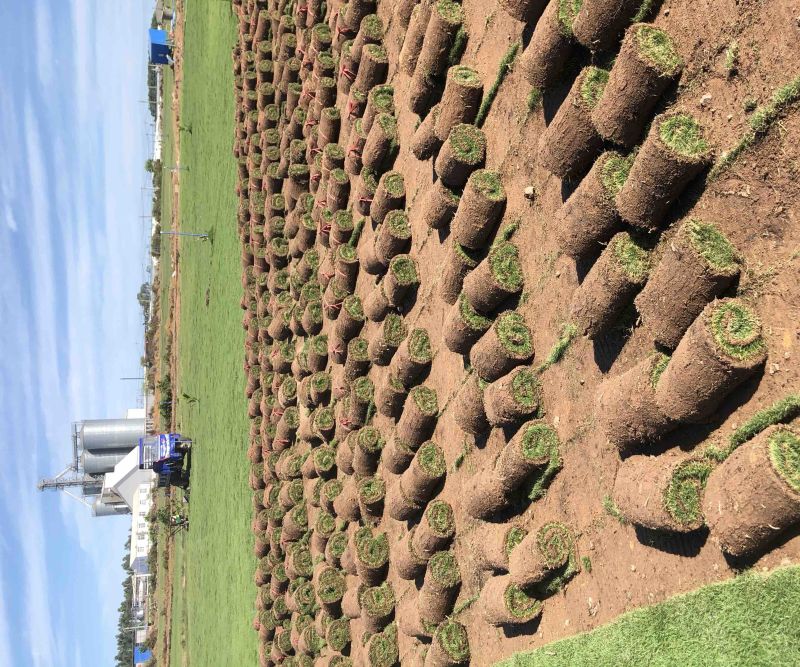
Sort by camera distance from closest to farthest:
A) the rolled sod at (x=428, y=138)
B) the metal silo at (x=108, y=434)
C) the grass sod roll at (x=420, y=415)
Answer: the rolled sod at (x=428, y=138), the grass sod roll at (x=420, y=415), the metal silo at (x=108, y=434)

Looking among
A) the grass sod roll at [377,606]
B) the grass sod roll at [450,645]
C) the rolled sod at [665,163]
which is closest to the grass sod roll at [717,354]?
the rolled sod at [665,163]

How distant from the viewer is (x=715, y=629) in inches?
111

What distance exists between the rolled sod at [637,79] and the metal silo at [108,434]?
192 feet

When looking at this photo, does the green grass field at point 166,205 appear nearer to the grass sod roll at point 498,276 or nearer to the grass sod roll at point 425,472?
the grass sod roll at point 425,472

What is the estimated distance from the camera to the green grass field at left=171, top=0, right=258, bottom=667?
46.2ft

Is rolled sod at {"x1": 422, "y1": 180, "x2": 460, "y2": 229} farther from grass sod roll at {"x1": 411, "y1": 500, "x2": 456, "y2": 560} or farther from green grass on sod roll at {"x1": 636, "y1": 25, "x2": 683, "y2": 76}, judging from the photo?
grass sod roll at {"x1": 411, "y1": 500, "x2": 456, "y2": 560}

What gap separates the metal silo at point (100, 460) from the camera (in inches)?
2313

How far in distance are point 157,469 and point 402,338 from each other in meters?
16.5

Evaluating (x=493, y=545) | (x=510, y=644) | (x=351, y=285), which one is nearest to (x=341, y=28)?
(x=351, y=285)

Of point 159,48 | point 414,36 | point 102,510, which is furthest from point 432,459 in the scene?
point 102,510

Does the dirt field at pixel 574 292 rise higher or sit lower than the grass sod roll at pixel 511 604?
higher

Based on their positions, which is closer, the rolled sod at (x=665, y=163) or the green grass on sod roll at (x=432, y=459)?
the rolled sod at (x=665, y=163)

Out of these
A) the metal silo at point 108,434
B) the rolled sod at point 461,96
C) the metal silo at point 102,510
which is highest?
the rolled sod at point 461,96

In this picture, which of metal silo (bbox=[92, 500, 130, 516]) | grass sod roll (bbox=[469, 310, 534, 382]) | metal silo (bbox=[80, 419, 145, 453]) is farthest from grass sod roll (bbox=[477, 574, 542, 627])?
metal silo (bbox=[92, 500, 130, 516])
